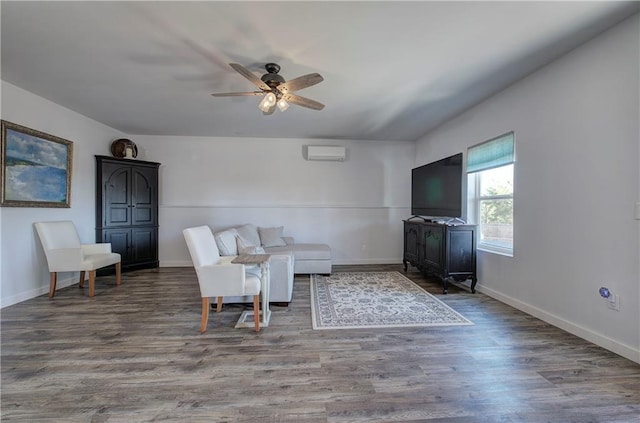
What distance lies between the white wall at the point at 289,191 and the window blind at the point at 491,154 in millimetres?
1868

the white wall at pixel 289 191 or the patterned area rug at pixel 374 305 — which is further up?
the white wall at pixel 289 191

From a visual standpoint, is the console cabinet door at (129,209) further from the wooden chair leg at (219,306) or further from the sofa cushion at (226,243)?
the wooden chair leg at (219,306)

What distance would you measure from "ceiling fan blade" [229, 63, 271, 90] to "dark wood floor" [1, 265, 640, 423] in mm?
2241

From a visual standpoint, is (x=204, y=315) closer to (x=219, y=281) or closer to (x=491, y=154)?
(x=219, y=281)

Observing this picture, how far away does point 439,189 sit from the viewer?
12.9 feet

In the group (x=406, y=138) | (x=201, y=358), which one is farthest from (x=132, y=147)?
(x=406, y=138)

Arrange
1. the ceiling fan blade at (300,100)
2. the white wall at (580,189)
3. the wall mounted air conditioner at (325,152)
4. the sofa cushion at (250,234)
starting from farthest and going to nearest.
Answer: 1. the wall mounted air conditioner at (325,152)
2. the sofa cushion at (250,234)
3. the ceiling fan blade at (300,100)
4. the white wall at (580,189)

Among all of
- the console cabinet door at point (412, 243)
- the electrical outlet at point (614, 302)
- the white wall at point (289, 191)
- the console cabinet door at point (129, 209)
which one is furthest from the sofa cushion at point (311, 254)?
the electrical outlet at point (614, 302)

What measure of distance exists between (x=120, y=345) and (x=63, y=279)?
2.55m

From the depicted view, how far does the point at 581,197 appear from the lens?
226 centimetres

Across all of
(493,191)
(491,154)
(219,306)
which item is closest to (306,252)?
(219,306)

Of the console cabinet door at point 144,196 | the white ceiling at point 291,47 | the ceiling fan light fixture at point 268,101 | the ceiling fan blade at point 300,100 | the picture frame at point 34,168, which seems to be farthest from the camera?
the console cabinet door at point 144,196

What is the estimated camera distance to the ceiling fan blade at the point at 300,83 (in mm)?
2215

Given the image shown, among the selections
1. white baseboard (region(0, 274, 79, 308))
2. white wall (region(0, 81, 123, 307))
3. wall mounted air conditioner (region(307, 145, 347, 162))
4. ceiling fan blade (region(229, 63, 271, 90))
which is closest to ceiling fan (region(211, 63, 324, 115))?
ceiling fan blade (region(229, 63, 271, 90))
